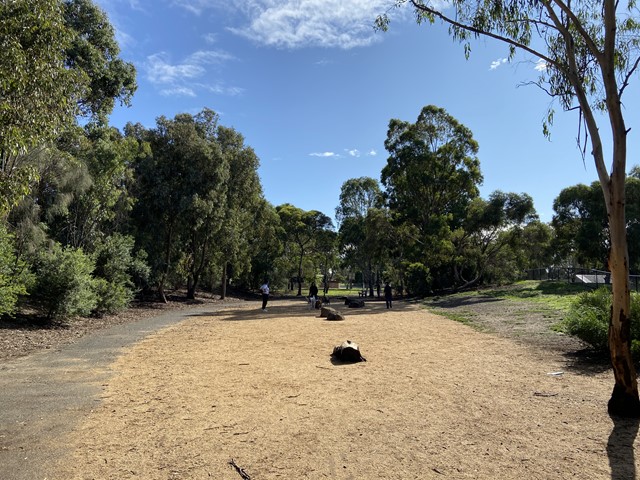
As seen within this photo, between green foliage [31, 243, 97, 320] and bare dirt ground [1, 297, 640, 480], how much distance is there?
18.4 feet

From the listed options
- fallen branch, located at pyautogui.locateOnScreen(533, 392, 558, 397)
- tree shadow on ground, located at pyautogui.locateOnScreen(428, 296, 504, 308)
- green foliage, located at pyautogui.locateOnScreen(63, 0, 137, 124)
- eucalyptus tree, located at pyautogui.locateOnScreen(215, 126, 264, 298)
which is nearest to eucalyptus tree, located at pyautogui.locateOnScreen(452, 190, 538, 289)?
tree shadow on ground, located at pyautogui.locateOnScreen(428, 296, 504, 308)

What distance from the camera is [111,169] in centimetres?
1827

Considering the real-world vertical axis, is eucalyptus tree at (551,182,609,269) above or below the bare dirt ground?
above

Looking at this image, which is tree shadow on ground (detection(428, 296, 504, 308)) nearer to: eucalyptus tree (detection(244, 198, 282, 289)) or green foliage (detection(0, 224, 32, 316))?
eucalyptus tree (detection(244, 198, 282, 289))

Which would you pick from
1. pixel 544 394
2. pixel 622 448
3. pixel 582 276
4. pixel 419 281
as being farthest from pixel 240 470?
pixel 419 281

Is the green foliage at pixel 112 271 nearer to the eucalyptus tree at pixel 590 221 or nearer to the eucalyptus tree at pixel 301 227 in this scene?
the eucalyptus tree at pixel 590 221

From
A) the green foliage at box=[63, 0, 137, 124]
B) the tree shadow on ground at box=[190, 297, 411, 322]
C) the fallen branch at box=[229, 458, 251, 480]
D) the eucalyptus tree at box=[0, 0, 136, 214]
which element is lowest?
the tree shadow on ground at box=[190, 297, 411, 322]

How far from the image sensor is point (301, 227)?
57531 mm

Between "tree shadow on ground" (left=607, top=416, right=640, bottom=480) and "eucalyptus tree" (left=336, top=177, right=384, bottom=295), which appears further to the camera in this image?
"eucalyptus tree" (left=336, top=177, right=384, bottom=295)

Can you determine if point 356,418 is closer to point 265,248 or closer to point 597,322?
point 597,322

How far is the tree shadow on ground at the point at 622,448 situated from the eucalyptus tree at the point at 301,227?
52.9 m

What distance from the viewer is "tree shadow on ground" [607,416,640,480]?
3.74 metres

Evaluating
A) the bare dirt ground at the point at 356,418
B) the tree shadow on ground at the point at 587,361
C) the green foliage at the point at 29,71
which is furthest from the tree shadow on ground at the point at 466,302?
the green foliage at the point at 29,71

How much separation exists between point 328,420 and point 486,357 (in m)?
5.28
